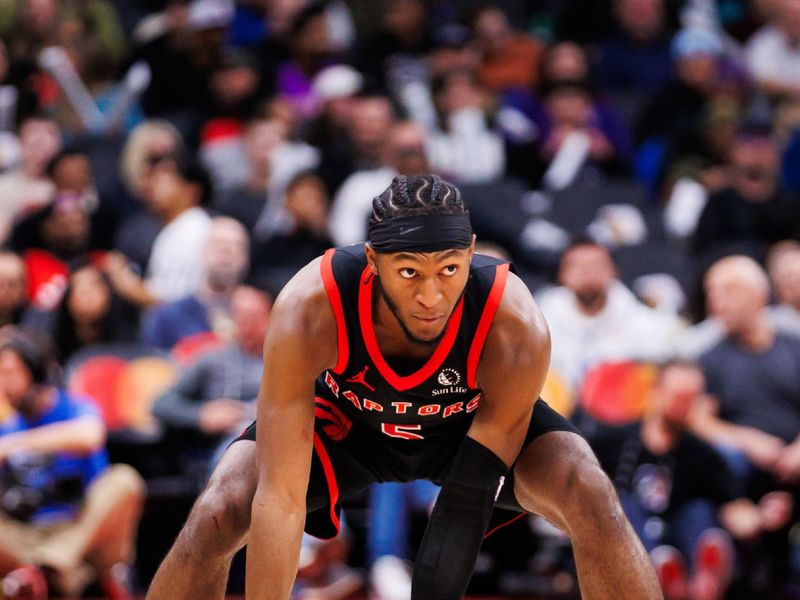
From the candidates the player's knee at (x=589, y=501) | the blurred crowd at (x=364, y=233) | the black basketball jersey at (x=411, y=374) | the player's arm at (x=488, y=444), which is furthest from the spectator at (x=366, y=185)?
the player's knee at (x=589, y=501)

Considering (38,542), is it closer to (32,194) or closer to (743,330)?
(32,194)

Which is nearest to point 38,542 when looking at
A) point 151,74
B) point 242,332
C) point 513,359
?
point 242,332

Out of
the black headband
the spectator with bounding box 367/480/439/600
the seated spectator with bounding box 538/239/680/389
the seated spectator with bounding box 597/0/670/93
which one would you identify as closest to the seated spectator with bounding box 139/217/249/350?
the spectator with bounding box 367/480/439/600

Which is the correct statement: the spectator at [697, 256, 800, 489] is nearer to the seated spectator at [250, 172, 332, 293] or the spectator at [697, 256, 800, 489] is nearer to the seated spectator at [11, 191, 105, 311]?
the seated spectator at [250, 172, 332, 293]

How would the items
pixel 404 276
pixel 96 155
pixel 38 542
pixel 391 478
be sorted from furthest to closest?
1. pixel 96 155
2. pixel 38 542
3. pixel 391 478
4. pixel 404 276

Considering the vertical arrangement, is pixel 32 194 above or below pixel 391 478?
below

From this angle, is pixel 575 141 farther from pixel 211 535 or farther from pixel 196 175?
pixel 211 535

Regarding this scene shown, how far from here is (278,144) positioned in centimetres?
816

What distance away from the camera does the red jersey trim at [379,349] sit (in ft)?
12.1

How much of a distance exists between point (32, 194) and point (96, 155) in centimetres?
60

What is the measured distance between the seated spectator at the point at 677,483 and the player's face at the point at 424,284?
2.93 meters

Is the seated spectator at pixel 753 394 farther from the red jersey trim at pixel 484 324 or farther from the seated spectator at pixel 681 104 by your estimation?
the red jersey trim at pixel 484 324

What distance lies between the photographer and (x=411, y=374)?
374 centimetres

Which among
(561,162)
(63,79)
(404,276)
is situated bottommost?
(561,162)
